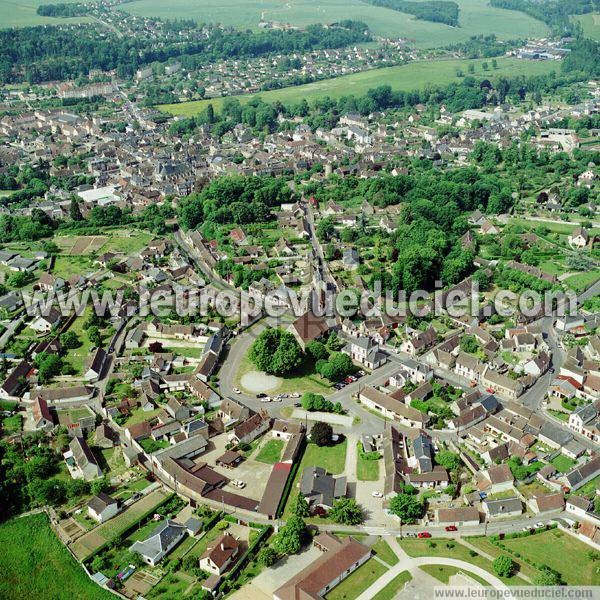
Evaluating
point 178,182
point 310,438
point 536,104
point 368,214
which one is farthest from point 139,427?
point 536,104

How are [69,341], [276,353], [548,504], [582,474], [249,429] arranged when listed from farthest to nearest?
[69,341]
[276,353]
[249,429]
[582,474]
[548,504]

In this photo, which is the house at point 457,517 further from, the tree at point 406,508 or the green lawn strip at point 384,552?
the green lawn strip at point 384,552

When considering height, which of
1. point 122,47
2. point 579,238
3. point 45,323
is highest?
point 122,47

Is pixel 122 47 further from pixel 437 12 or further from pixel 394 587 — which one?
pixel 394 587

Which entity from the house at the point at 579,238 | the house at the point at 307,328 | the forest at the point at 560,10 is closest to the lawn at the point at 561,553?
the house at the point at 307,328

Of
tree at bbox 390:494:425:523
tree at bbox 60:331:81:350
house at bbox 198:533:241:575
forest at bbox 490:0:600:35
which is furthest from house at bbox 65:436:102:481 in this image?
forest at bbox 490:0:600:35

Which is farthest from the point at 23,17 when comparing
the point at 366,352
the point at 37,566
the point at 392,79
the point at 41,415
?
the point at 37,566
